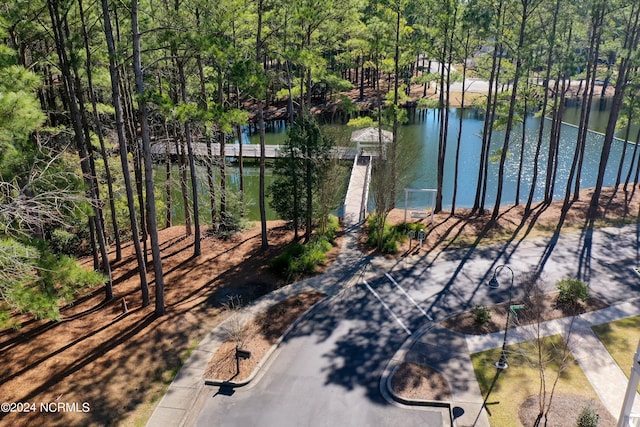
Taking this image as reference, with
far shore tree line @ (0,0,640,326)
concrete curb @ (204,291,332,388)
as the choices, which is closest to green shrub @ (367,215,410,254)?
far shore tree line @ (0,0,640,326)

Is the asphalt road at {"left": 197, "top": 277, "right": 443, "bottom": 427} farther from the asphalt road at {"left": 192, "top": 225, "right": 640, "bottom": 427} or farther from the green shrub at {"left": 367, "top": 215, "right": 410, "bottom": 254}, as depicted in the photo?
the green shrub at {"left": 367, "top": 215, "right": 410, "bottom": 254}

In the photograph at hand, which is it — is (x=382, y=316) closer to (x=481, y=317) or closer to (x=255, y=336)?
(x=481, y=317)

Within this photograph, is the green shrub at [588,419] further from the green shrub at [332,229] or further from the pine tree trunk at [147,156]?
the green shrub at [332,229]

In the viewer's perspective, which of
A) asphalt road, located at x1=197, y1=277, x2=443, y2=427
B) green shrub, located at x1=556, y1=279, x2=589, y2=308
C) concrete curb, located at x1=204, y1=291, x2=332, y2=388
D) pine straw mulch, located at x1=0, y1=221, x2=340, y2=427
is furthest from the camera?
green shrub, located at x1=556, y1=279, x2=589, y2=308

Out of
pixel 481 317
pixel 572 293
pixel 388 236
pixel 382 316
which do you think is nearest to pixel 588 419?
pixel 481 317

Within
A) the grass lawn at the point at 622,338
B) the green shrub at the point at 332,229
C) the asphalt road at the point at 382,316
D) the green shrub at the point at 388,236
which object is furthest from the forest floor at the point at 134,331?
the grass lawn at the point at 622,338

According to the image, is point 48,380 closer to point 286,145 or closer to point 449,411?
point 449,411
